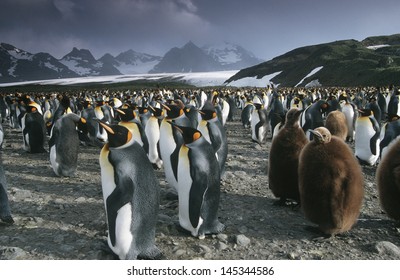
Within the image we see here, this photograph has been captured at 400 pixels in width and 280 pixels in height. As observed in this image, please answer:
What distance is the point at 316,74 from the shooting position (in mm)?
28344

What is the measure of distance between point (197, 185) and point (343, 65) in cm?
2745

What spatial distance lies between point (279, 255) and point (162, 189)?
1.34 metres

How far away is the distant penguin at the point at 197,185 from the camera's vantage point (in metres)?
1.85

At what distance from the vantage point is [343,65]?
26328 mm

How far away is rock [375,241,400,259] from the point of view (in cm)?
171

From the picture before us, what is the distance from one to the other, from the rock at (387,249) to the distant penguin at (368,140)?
6.94 feet

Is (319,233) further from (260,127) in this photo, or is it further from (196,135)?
(260,127)

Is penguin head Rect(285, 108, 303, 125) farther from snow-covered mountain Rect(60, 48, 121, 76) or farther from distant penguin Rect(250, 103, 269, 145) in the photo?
snow-covered mountain Rect(60, 48, 121, 76)

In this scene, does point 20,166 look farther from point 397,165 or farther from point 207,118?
point 397,165

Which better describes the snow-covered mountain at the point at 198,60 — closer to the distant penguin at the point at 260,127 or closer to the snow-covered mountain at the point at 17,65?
the snow-covered mountain at the point at 17,65

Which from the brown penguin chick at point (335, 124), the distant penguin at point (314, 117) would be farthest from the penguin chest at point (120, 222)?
the distant penguin at point (314, 117)

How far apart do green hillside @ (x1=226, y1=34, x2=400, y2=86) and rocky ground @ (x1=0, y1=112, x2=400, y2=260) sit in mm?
18084

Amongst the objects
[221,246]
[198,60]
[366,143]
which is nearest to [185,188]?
[221,246]
